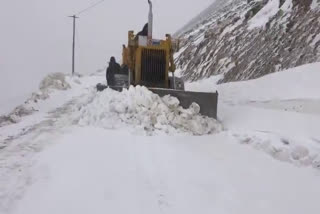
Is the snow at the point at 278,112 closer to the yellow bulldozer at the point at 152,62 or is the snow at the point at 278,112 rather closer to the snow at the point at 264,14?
the yellow bulldozer at the point at 152,62

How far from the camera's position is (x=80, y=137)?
9.19 metres

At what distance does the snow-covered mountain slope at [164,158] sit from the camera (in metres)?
5.62

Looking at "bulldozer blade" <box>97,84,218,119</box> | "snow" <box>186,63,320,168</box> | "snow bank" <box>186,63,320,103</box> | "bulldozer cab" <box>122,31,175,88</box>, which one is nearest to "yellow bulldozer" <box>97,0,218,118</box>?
"bulldozer cab" <box>122,31,175,88</box>

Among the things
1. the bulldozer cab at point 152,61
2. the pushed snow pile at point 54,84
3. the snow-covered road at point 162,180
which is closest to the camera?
the snow-covered road at point 162,180

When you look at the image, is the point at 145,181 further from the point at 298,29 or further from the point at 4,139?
the point at 298,29

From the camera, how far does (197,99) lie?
11.0 metres

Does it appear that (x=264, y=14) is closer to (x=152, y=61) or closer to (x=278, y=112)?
(x=152, y=61)

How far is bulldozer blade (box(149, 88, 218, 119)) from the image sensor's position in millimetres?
10969

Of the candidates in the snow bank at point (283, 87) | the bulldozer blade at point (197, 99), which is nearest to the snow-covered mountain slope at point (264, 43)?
the snow bank at point (283, 87)

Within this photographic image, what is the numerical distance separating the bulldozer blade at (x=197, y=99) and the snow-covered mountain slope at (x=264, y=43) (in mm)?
5913

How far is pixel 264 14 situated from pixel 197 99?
17.2 metres

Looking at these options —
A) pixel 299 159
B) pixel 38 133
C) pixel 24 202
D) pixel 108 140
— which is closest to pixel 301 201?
pixel 299 159

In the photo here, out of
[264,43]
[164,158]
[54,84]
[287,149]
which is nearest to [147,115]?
[164,158]

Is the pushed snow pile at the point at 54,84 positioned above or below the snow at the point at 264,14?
below
